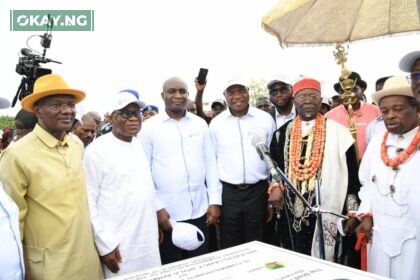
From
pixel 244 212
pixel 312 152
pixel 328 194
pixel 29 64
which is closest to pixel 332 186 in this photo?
pixel 328 194

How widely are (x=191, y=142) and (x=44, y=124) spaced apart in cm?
161

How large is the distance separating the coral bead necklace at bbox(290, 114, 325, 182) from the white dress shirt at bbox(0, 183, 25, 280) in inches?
95.4

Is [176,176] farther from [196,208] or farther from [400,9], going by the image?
[400,9]

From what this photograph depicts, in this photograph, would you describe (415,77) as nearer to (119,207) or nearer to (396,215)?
(396,215)

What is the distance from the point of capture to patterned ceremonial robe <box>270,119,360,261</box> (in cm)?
349

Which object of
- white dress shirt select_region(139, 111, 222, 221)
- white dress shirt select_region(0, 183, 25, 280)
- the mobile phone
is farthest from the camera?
the mobile phone

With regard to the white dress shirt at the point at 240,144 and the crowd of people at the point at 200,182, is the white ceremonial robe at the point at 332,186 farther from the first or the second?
the white dress shirt at the point at 240,144

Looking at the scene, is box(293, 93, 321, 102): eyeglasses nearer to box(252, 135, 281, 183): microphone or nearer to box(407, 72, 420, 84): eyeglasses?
box(407, 72, 420, 84): eyeglasses

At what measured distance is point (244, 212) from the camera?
4043mm

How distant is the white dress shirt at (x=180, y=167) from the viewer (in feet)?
12.7

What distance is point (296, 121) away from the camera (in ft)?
12.7

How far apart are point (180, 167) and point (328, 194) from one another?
4.79 feet

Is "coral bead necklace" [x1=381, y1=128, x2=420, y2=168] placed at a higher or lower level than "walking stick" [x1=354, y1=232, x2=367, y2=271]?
higher

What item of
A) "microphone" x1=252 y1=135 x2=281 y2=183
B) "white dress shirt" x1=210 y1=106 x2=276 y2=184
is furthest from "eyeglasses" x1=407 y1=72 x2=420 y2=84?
"white dress shirt" x1=210 y1=106 x2=276 y2=184
